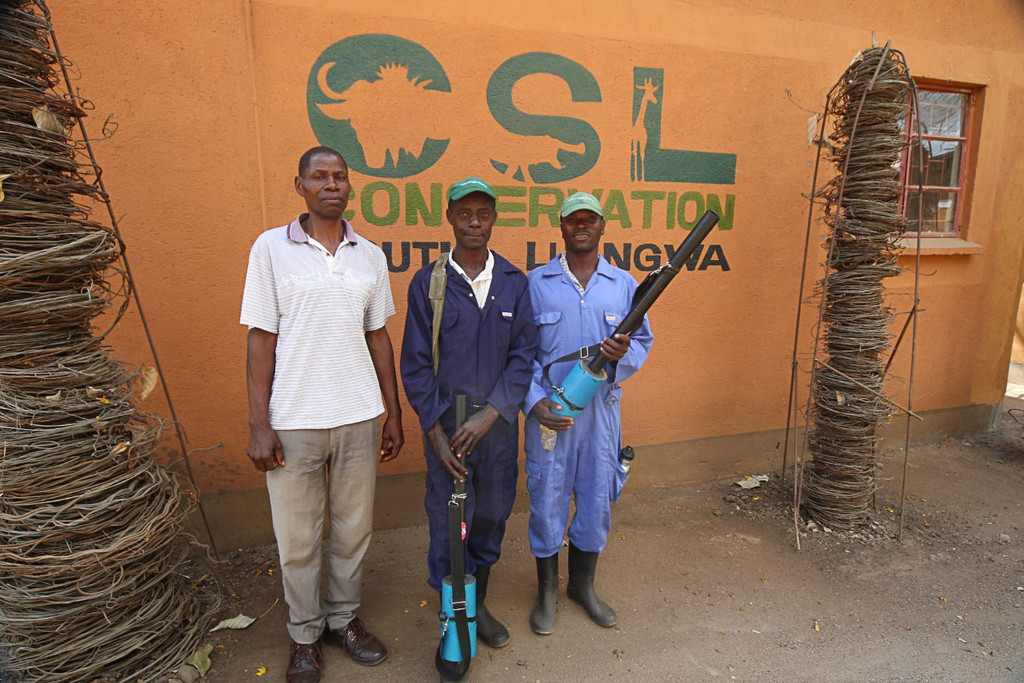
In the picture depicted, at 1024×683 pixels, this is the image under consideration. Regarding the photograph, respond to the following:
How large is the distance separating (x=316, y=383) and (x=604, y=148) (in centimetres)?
243

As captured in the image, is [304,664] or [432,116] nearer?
[304,664]

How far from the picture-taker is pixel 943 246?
15.2 ft

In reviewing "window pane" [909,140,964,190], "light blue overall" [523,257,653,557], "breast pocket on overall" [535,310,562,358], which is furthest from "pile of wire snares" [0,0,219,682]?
"window pane" [909,140,964,190]

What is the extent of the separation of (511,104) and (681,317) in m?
1.81

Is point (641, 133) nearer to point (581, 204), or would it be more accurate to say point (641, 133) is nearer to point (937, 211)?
point (581, 204)

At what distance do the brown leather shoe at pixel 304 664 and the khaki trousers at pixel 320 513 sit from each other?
0.11 ft

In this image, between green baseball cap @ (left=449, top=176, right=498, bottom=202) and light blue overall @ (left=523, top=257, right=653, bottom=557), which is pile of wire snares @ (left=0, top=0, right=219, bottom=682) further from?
light blue overall @ (left=523, top=257, right=653, bottom=557)

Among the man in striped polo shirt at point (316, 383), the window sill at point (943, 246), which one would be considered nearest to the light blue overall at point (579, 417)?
the man in striped polo shirt at point (316, 383)

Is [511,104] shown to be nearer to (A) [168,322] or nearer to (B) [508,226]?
(B) [508,226]

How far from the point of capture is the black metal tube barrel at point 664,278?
212 centimetres

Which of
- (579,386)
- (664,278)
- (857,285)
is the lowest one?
(579,386)

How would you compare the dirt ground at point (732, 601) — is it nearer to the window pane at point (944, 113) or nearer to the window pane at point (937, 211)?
the window pane at point (937, 211)

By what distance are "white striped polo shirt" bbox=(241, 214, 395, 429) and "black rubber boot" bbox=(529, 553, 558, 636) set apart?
1136mm

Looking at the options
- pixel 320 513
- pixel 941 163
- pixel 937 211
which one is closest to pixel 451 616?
pixel 320 513
